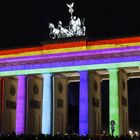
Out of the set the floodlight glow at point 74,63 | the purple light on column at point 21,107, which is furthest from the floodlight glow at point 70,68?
the purple light on column at point 21,107

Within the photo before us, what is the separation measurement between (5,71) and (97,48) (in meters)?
15.1

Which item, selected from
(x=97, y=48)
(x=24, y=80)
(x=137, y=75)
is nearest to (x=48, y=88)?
(x=24, y=80)

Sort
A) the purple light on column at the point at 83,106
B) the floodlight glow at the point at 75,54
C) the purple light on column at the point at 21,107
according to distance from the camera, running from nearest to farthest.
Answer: the floodlight glow at the point at 75,54 → the purple light on column at the point at 83,106 → the purple light on column at the point at 21,107

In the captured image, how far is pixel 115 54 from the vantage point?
56156 millimetres

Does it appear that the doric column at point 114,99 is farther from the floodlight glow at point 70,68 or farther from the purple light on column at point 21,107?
the purple light on column at point 21,107

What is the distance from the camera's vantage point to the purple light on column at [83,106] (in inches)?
2208

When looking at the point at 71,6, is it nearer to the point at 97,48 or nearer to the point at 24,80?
the point at 97,48

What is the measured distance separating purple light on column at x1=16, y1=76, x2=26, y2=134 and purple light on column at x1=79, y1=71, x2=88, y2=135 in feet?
29.5

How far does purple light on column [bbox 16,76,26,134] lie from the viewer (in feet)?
196

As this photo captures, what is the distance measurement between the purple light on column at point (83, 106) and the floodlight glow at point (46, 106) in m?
4.94

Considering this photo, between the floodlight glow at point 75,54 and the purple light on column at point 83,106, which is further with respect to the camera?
the purple light on column at point 83,106

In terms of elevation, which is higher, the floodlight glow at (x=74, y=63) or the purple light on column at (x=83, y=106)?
the floodlight glow at (x=74, y=63)

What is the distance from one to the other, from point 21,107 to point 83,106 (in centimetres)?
973

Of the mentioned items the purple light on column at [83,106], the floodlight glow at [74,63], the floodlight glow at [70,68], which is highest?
the floodlight glow at [74,63]
